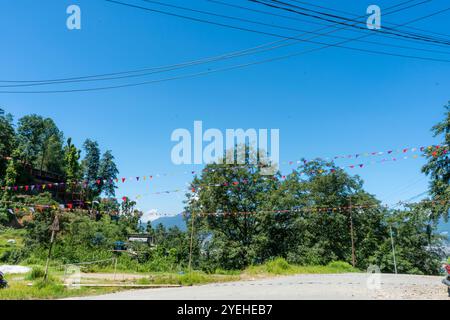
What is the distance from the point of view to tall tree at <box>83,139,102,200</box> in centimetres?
5703

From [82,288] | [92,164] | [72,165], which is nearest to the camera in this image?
[82,288]

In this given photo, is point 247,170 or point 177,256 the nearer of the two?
point 177,256

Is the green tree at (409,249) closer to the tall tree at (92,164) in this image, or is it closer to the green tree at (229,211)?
the green tree at (229,211)

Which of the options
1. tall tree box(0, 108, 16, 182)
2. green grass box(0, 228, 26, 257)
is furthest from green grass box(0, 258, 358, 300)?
tall tree box(0, 108, 16, 182)

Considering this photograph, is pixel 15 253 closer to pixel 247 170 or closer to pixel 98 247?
pixel 98 247

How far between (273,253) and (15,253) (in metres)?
22.7

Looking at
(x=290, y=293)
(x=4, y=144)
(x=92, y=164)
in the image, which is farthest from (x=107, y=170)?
(x=290, y=293)

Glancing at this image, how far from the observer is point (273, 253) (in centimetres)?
3142

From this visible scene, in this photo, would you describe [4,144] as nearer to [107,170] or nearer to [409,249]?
[107,170]

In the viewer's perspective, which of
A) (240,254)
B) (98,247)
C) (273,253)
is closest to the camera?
(98,247)

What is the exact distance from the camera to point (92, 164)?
194 ft
